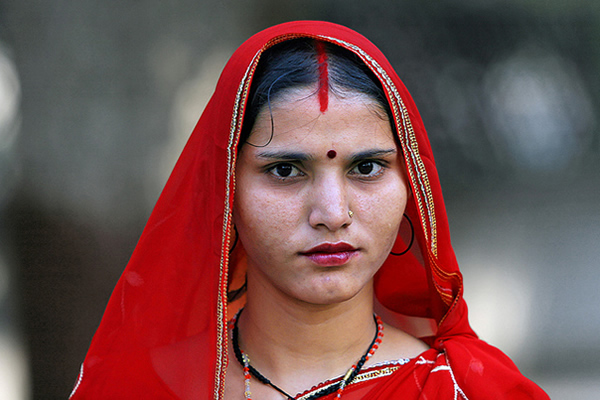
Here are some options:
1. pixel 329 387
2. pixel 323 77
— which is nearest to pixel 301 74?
pixel 323 77

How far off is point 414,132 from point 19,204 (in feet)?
5.55

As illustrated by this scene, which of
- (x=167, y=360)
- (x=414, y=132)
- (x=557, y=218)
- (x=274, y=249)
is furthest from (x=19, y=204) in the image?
(x=557, y=218)

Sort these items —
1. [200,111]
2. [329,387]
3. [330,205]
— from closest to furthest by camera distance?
[330,205] < [329,387] < [200,111]

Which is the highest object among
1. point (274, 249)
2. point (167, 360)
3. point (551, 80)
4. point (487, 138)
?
point (551, 80)

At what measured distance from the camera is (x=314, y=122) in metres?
1.31

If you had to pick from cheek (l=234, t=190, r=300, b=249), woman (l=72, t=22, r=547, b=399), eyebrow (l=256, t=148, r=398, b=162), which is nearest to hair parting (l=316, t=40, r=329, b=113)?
woman (l=72, t=22, r=547, b=399)

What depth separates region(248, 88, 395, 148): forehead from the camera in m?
1.31

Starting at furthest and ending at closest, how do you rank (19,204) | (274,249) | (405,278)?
1. (19,204)
2. (405,278)
3. (274,249)

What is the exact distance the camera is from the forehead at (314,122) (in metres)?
1.31

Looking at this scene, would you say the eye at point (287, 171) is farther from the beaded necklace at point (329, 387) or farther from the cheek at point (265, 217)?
the beaded necklace at point (329, 387)

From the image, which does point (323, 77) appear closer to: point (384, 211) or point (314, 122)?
point (314, 122)

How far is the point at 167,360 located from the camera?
1395mm

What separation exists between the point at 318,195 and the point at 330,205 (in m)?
0.04

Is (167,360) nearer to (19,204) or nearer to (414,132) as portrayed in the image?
(414,132)
